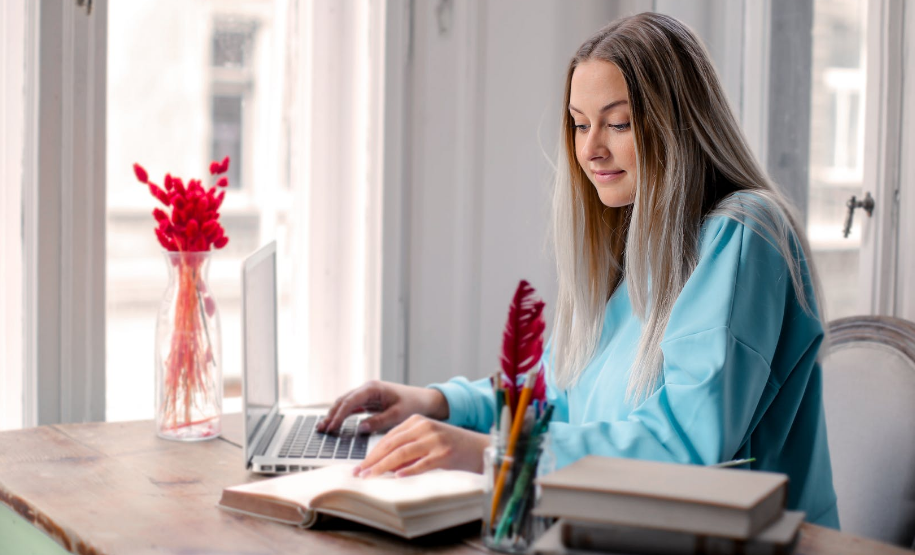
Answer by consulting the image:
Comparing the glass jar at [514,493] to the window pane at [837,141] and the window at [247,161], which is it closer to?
the window pane at [837,141]

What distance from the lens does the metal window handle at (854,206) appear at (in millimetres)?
1833

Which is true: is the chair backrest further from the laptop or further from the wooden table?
the laptop

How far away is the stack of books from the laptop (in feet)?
1.84

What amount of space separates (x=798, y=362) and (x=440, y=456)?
1.83 ft

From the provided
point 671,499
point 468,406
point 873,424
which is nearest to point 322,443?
point 468,406

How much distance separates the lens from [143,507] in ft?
3.60

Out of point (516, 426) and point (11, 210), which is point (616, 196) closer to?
point (516, 426)

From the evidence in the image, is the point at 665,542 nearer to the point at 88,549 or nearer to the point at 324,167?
the point at 88,549

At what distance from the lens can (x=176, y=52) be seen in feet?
7.20

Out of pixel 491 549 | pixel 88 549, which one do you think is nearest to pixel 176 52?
pixel 88 549

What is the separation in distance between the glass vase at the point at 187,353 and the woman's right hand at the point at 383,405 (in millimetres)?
210

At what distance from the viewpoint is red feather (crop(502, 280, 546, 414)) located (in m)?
0.84

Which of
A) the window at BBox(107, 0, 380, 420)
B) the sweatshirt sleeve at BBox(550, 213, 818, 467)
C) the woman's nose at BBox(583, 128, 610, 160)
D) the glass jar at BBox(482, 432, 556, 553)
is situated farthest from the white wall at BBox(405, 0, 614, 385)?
the glass jar at BBox(482, 432, 556, 553)

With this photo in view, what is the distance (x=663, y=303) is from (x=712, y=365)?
0.20 m
